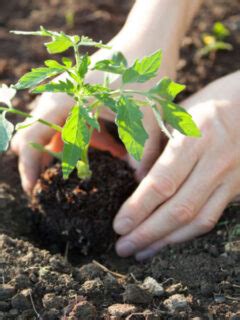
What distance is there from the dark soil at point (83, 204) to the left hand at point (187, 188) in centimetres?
7

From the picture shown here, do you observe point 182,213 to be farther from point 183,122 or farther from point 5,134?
point 5,134

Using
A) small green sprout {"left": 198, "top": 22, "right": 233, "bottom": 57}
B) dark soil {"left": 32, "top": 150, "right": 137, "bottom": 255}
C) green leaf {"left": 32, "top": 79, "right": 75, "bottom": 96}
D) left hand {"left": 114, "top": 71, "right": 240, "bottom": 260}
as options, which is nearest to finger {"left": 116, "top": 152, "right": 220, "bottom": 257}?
left hand {"left": 114, "top": 71, "right": 240, "bottom": 260}

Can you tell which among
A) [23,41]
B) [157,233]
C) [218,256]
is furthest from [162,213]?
[23,41]

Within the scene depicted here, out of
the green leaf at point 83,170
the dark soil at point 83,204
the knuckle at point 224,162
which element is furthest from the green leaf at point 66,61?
the knuckle at point 224,162

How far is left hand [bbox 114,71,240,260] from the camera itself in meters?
1.84

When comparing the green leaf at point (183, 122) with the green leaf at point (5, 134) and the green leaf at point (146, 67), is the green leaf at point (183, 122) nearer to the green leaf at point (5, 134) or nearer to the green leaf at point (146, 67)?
the green leaf at point (146, 67)

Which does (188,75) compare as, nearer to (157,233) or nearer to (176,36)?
(176,36)

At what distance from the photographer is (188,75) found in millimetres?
2682

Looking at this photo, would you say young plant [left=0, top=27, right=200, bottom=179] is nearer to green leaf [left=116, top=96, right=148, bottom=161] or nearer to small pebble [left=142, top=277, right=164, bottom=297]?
green leaf [left=116, top=96, right=148, bottom=161]

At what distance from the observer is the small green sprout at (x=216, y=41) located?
2.70 metres

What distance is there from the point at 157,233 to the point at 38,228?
43 cm

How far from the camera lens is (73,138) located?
1405 mm

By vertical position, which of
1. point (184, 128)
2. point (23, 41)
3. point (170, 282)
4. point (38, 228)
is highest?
point (184, 128)

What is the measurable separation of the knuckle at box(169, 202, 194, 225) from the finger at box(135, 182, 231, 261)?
0.12 feet
